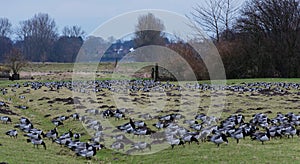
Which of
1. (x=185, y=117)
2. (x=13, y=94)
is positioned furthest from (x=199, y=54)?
(x=185, y=117)

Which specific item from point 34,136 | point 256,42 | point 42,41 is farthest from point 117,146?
point 42,41

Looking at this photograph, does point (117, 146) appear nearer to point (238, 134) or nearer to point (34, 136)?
point (34, 136)

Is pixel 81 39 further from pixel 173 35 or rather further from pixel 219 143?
pixel 219 143

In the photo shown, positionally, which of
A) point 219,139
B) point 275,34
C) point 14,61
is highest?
point 275,34

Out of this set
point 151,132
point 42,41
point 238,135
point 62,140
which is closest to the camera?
point 238,135

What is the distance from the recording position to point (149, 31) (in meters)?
66.4

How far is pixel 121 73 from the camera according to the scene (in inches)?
2608

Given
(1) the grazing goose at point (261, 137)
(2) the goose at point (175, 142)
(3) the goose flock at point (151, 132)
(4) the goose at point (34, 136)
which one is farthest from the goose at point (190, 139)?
(4) the goose at point (34, 136)

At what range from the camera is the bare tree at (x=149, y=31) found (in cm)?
6191

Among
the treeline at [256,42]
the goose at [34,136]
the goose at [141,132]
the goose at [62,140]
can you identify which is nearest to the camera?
the goose at [62,140]

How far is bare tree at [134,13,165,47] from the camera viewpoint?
203 ft

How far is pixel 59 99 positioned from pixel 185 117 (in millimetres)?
11632

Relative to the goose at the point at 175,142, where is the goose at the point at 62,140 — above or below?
below

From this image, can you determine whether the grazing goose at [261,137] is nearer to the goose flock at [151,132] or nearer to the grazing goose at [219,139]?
the goose flock at [151,132]
